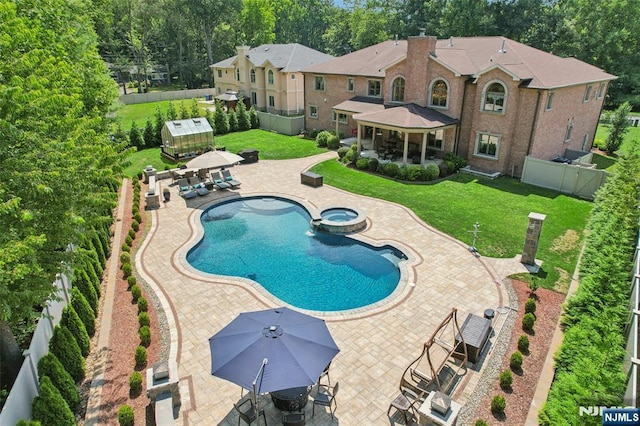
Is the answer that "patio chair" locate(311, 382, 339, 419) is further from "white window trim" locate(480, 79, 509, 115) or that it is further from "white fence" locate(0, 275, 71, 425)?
"white window trim" locate(480, 79, 509, 115)

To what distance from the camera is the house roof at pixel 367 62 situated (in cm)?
3328

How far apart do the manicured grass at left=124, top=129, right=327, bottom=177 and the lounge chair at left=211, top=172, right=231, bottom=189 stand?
5.09 metres

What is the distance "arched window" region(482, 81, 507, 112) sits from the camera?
994 inches

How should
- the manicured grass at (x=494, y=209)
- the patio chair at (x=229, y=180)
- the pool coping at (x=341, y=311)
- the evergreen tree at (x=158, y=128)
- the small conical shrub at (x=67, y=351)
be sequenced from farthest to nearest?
the evergreen tree at (x=158, y=128), the patio chair at (x=229, y=180), the manicured grass at (x=494, y=209), the pool coping at (x=341, y=311), the small conical shrub at (x=67, y=351)

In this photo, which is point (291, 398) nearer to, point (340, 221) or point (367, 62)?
point (340, 221)

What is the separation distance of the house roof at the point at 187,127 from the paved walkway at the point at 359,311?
11.0 m

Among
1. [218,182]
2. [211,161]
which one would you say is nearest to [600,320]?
[211,161]

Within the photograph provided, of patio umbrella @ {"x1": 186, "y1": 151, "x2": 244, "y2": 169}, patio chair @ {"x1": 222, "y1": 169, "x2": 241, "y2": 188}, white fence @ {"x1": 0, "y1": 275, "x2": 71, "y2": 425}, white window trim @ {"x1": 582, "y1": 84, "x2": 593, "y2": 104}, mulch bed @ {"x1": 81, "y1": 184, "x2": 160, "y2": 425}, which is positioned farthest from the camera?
white window trim @ {"x1": 582, "y1": 84, "x2": 593, "y2": 104}

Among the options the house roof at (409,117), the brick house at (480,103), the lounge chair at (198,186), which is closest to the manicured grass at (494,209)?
the brick house at (480,103)

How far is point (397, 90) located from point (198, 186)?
16.9 meters

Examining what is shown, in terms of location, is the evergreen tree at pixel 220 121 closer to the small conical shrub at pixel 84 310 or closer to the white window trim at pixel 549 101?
the white window trim at pixel 549 101

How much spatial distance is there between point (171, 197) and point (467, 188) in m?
18.3

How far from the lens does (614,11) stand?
4903 centimetres

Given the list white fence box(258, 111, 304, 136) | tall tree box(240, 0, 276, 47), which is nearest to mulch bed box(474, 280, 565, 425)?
white fence box(258, 111, 304, 136)
